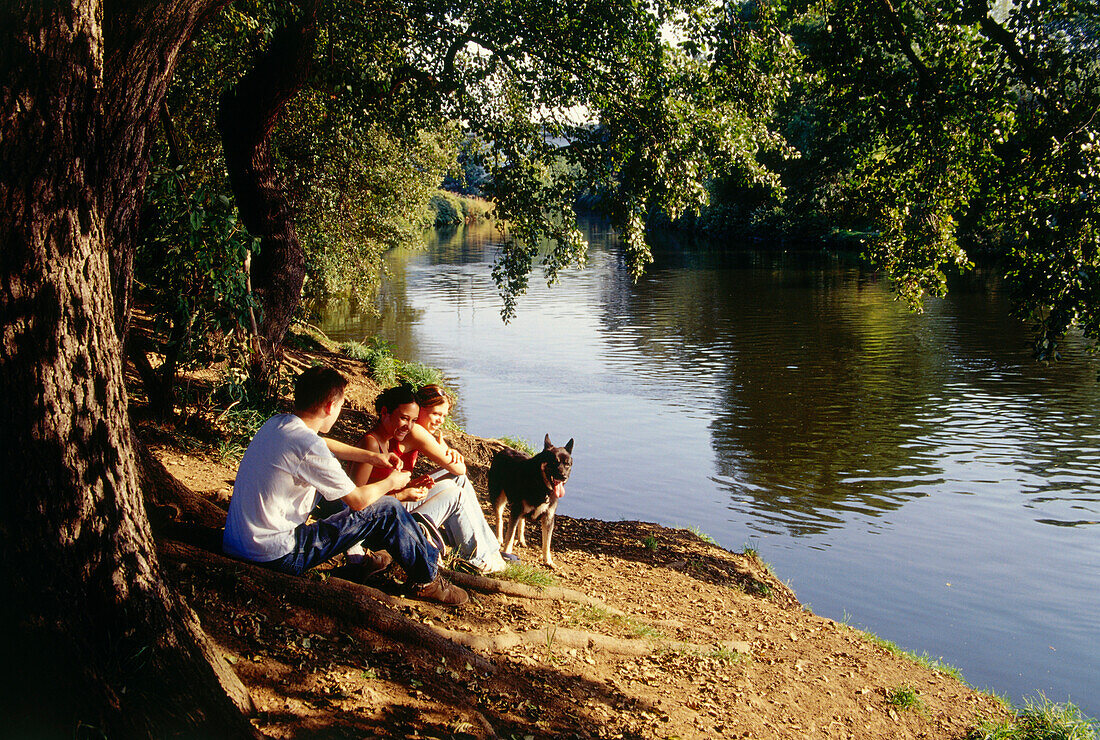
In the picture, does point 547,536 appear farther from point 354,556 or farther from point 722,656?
point 354,556

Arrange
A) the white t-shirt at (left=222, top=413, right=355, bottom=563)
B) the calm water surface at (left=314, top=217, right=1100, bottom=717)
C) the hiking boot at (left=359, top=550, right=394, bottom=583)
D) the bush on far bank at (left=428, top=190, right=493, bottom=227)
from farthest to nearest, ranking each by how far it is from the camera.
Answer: the bush on far bank at (left=428, top=190, right=493, bottom=227) < the calm water surface at (left=314, top=217, right=1100, bottom=717) < the hiking boot at (left=359, top=550, right=394, bottom=583) < the white t-shirt at (left=222, top=413, right=355, bottom=563)

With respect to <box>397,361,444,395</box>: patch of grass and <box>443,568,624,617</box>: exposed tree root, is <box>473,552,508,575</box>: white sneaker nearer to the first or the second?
<box>443,568,624,617</box>: exposed tree root

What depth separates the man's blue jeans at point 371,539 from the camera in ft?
15.6

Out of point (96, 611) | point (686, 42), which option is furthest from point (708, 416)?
point (96, 611)

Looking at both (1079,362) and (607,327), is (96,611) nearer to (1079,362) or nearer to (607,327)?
(1079,362)

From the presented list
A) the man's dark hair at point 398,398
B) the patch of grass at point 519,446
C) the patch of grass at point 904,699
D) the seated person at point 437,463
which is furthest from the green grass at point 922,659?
the patch of grass at point 519,446

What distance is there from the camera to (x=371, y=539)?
507cm

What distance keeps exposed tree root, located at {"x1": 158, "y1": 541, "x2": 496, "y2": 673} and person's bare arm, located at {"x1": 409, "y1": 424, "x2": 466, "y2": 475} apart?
1540 millimetres

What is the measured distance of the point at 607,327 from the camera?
28781mm

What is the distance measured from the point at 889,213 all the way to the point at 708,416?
893 centimetres

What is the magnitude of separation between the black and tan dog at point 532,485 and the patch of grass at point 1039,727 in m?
3.73

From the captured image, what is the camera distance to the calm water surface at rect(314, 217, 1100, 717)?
32.4ft

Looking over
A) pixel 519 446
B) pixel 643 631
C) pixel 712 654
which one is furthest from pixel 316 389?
pixel 519 446

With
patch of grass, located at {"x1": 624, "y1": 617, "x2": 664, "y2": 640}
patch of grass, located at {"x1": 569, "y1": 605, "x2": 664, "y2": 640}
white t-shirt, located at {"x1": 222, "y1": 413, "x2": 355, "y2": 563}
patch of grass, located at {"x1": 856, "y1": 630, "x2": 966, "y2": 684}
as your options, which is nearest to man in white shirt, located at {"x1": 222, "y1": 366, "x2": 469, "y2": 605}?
white t-shirt, located at {"x1": 222, "y1": 413, "x2": 355, "y2": 563}
